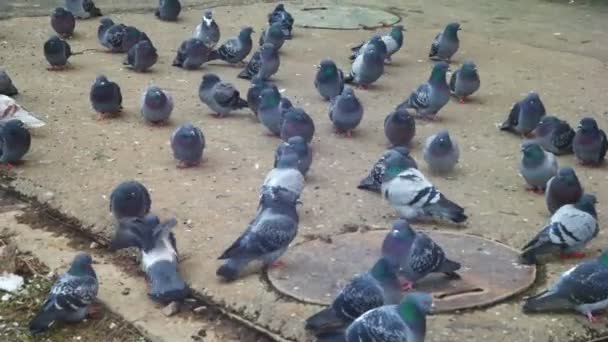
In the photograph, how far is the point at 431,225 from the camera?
5.77 meters

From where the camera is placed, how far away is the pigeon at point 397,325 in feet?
12.9

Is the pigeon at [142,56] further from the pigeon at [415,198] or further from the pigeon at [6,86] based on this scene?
the pigeon at [415,198]

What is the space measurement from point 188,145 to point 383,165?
4.65 feet

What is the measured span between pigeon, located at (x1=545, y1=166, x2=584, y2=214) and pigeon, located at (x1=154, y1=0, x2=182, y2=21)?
22.3 feet

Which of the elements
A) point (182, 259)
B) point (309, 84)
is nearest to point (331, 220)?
point (182, 259)

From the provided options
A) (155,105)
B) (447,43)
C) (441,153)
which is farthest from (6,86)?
(447,43)

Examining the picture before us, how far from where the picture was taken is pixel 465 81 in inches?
328

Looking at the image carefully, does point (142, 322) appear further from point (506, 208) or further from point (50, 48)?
point (50, 48)

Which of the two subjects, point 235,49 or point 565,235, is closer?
point 565,235

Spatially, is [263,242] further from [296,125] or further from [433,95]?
[433,95]

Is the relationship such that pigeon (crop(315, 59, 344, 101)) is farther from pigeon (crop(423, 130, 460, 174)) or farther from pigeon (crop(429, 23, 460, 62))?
pigeon (crop(429, 23, 460, 62))

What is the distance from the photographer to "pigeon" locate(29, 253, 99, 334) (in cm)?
455

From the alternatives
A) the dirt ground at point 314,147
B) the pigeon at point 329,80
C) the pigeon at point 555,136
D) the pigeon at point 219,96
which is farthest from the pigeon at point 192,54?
the pigeon at point 555,136

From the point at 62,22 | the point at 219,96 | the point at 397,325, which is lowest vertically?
the point at 62,22
